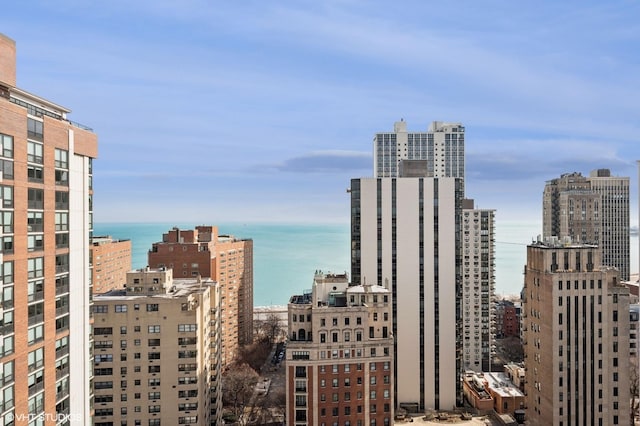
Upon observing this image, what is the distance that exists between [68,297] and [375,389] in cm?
1585

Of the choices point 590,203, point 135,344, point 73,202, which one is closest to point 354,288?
point 135,344

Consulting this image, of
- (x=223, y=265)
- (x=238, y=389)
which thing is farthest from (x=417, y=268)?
(x=223, y=265)

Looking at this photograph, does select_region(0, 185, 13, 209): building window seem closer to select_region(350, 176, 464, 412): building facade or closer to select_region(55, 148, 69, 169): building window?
select_region(55, 148, 69, 169): building window

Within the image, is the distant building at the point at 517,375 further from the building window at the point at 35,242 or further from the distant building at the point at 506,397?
the building window at the point at 35,242

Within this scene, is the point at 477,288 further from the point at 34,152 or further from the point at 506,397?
the point at 34,152

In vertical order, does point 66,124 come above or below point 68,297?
above

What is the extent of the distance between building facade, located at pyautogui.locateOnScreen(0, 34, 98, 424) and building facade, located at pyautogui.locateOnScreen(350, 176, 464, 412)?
22883 mm

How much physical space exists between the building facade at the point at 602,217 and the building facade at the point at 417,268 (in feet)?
142

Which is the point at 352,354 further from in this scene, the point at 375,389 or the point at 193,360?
the point at 193,360

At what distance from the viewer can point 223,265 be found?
161ft

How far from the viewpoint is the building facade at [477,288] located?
153 ft

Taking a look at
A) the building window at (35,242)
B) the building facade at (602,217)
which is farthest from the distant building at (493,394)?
the building facade at (602,217)

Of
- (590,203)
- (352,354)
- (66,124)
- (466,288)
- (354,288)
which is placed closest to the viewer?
(66,124)

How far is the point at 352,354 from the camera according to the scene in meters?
23.7
